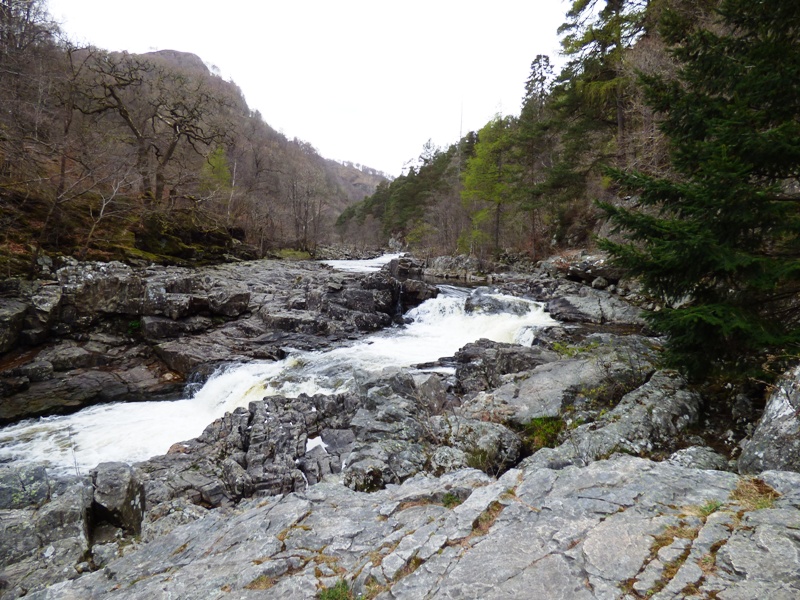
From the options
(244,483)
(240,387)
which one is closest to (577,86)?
(240,387)

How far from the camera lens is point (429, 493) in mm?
3795

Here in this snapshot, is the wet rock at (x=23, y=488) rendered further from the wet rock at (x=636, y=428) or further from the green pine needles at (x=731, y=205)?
the green pine needles at (x=731, y=205)

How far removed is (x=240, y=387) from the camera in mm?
10773

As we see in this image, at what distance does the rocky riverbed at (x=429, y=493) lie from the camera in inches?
90.5

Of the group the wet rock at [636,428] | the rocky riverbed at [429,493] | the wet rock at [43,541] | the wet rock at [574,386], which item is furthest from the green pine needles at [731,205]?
the wet rock at [43,541]

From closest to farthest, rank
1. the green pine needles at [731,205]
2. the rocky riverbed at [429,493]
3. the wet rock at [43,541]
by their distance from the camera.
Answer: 1. the rocky riverbed at [429,493]
2. the wet rock at [43,541]
3. the green pine needles at [731,205]

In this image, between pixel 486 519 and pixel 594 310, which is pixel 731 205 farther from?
pixel 594 310

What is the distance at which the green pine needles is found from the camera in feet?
13.8

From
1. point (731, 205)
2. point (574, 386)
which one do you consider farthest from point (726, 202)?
point (574, 386)

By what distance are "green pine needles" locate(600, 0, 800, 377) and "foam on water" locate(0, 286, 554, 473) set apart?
278 inches

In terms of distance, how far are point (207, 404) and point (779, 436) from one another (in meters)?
11.7

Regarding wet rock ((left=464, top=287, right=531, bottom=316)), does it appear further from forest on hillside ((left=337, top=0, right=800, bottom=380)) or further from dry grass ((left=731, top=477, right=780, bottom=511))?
dry grass ((left=731, top=477, right=780, bottom=511))

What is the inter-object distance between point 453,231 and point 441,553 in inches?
1624

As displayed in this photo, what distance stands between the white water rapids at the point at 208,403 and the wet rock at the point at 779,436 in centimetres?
821
